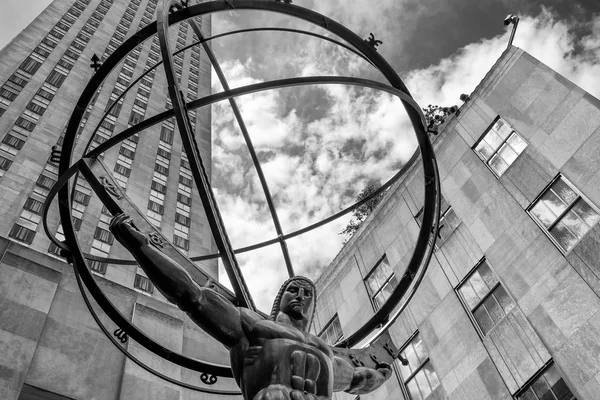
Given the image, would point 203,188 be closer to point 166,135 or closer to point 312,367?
point 312,367

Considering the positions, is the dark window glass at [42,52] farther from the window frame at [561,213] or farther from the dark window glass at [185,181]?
the window frame at [561,213]

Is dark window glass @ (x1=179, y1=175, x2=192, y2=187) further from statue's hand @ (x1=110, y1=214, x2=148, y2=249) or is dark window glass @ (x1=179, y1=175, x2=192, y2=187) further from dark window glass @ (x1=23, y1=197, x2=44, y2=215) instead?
statue's hand @ (x1=110, y1=214, x2=148, y2=249)

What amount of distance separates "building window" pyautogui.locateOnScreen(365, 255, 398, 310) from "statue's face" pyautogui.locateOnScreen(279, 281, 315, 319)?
44.5 ft

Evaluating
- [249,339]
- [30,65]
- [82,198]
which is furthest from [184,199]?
[249,339]

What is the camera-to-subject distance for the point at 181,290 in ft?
13.7

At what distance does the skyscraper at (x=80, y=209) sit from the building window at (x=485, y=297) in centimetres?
764

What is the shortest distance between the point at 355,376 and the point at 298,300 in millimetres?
963

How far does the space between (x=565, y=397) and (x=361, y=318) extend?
8.86 m

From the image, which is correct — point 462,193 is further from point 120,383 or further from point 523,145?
point 120,383

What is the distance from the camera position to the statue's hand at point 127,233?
422 centimetres

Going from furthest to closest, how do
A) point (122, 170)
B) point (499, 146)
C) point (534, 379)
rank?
point (122, 170) < point (499, 146) < point (534, 379)

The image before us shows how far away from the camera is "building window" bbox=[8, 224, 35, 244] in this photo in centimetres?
1896

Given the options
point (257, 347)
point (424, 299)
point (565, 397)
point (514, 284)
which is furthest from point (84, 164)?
point (424, 299)

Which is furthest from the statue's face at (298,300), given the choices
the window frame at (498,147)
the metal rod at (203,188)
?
the window frame at (498,147)
